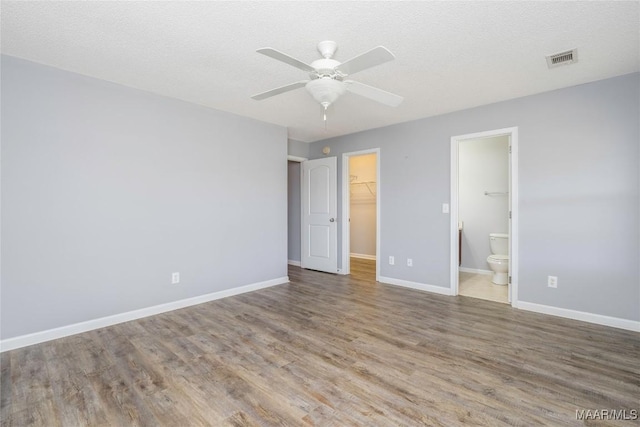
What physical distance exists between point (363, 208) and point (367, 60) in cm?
517

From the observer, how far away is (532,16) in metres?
1.94

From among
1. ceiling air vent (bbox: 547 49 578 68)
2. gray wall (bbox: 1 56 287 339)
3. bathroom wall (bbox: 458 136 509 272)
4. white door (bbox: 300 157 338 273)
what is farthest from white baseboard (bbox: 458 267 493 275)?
gray wall (bbox: 1 56 287 339)

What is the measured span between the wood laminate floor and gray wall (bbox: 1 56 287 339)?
426 millimetres

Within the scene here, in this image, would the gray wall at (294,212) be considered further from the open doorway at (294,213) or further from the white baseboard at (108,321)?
the white baseboard at (108,321)

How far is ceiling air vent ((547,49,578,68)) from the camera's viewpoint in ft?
7.89

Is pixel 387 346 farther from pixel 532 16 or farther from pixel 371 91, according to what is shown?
pixel 532 16

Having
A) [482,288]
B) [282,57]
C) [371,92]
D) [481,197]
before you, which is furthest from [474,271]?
[282,57]

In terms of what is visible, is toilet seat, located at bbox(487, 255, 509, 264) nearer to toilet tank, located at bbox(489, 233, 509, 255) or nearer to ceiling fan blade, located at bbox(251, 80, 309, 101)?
toilet tank, located at bbox(489, 233, 509, 255)

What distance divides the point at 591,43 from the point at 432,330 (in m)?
2.65

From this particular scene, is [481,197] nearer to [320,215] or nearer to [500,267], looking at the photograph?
[500,267]

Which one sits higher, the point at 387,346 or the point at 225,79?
the point at 225,79

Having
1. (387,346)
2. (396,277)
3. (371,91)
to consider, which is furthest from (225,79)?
(396,277)

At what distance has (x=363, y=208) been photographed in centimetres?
687

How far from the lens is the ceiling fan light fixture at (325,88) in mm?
2032
